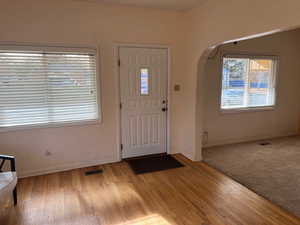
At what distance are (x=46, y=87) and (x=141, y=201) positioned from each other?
6.97 ft

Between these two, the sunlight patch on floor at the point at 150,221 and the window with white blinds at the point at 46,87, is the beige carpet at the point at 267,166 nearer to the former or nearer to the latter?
the sunlight patch on floor at the point at 150,221

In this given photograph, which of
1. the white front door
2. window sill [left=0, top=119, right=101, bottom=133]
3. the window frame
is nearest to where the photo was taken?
window sill [left=0, top=119, right=101, bottom=133]

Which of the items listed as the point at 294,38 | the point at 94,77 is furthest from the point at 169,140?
the point at 294,38

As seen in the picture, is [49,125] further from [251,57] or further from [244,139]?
[251,57]

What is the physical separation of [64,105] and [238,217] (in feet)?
9.12

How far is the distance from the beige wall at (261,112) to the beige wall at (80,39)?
3.45 feet

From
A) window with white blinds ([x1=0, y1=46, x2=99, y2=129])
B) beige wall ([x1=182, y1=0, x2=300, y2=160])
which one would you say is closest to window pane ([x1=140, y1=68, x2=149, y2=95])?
beige wall ([x1=182, y1=0, x2=300, y2=160])

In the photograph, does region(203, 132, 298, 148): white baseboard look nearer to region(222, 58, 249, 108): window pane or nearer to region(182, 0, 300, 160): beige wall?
region(222, 58, 249, 108): window pane

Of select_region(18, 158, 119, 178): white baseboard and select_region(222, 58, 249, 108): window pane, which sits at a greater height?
select_region(222, 58, 249, 108): window pane

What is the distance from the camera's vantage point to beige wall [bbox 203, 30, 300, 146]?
4.35 meters

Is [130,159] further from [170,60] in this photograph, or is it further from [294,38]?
[294,38]

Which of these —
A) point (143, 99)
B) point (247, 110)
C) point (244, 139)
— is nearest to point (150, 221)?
point (143, 99)

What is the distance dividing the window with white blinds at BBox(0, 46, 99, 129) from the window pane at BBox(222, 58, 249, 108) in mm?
2759

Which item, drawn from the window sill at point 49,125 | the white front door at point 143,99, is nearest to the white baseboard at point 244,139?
the white front door at point 143,99
